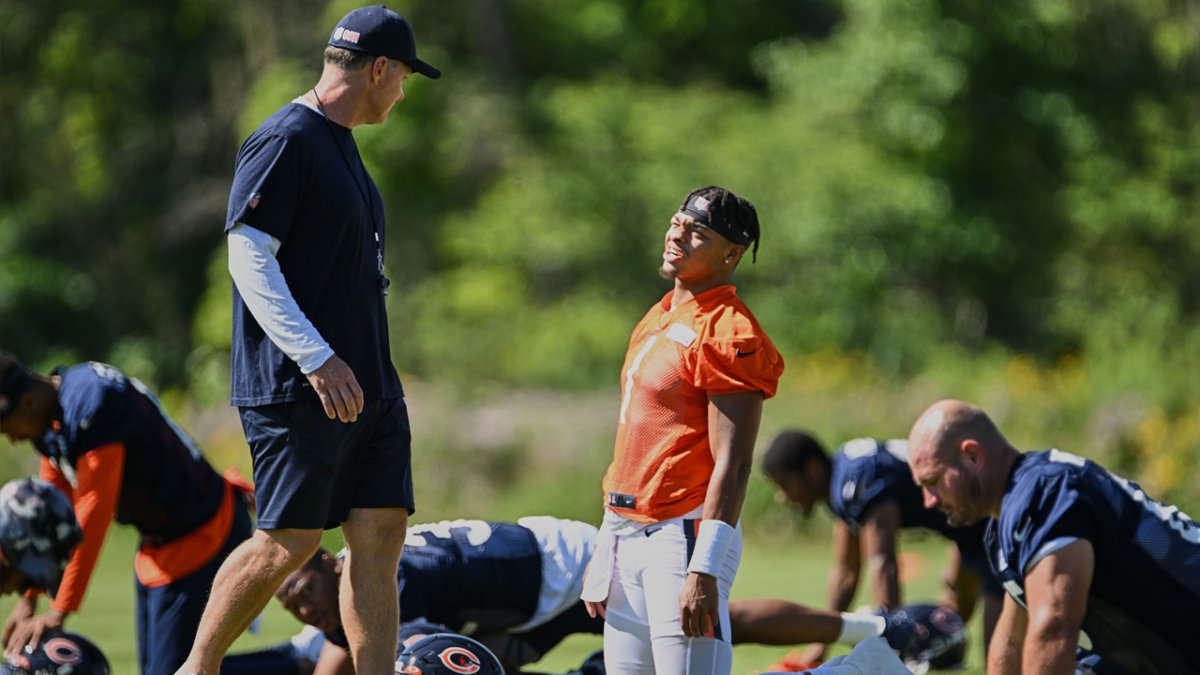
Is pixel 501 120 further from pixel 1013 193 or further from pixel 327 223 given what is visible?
pixel 327 223

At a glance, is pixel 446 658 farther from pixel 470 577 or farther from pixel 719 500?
pixel 719 500

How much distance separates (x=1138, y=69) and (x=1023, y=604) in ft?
92.3

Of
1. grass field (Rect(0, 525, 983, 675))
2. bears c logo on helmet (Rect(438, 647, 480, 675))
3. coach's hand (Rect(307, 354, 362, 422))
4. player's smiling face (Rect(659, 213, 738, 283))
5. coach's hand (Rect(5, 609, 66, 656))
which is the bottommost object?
grass field (Rect(0, 525, 983, 675))

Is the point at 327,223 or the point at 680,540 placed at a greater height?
the point at 327,223

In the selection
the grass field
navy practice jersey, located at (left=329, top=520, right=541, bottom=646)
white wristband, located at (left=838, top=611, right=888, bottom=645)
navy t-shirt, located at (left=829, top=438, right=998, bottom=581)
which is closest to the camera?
navy practice jersey, located at (left=329, top=520, right=541, bottom=646)

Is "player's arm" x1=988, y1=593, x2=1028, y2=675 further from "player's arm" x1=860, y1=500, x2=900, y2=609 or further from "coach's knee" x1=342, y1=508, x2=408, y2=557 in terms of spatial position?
"player's arm" x1=860, y1=500, x2=900, y2=609

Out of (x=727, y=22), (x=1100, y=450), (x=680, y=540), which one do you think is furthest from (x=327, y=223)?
(x=727, y=22)

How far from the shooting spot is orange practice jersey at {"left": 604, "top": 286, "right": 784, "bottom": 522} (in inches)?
221

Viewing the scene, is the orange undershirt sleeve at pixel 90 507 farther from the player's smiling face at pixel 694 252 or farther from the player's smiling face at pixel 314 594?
the player's smiling face at pixel 694 252

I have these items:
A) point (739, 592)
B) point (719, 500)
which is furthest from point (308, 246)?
point (739, 592)

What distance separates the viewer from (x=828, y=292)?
94.7 feet

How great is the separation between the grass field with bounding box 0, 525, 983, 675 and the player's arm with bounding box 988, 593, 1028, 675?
112 inches

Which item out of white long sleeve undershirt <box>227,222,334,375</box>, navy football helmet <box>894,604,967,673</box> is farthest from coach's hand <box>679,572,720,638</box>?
navy football helmet <box>894,604,967,673</box>

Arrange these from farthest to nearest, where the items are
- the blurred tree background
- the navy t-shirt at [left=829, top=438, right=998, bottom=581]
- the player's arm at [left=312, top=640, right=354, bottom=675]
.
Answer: the blurred tree background < the navy t-shirt at [left=829, top=438, right=998, bottom=581] < the player's arm at [left=312, top=640, right=354, bottom=675]
